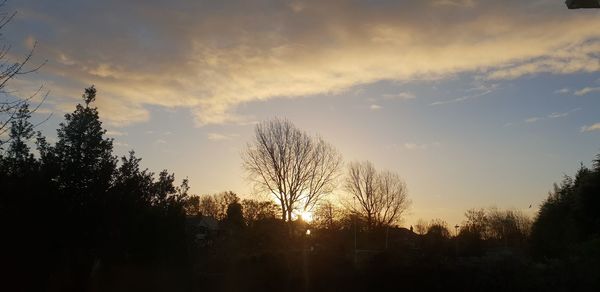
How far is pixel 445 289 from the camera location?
76.2 ft

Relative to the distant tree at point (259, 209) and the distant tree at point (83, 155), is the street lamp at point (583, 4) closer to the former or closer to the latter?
the distant tree at point (83, 155)

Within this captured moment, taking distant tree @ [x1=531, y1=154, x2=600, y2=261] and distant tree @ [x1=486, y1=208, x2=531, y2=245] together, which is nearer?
distant tree @ [x1=531, y1=154, x2=600, y2=261]

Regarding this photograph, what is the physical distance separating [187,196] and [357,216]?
109 feet

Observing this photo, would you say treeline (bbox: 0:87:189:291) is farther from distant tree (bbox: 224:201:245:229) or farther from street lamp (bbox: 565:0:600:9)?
distant tree (bbox: 224:201:245:229)

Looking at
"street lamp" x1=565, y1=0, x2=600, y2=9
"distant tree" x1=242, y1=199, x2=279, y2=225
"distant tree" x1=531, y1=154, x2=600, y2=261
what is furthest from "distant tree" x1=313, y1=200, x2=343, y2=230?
"street lamp" x1=565, y1=0, x2=600, y2=9

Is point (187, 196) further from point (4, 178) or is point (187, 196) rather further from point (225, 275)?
point (4, 178)

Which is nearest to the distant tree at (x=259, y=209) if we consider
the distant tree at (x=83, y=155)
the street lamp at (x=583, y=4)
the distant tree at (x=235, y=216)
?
the distant tree at (x=235, y=216)

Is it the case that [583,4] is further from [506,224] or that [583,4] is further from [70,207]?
[506,224]

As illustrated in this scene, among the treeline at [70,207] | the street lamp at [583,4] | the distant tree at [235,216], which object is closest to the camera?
the street lamp at [583,4]

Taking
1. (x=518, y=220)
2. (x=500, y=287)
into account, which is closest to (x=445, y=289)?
(x=500, y=287)

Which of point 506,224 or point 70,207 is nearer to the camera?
point 70,207

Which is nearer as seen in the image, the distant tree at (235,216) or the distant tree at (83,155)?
A: the distant tree at (83,155)

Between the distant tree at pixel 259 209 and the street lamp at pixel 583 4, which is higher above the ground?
the distant tree at pixel 259 209

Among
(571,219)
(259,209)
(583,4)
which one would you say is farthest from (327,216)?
(583,4)
